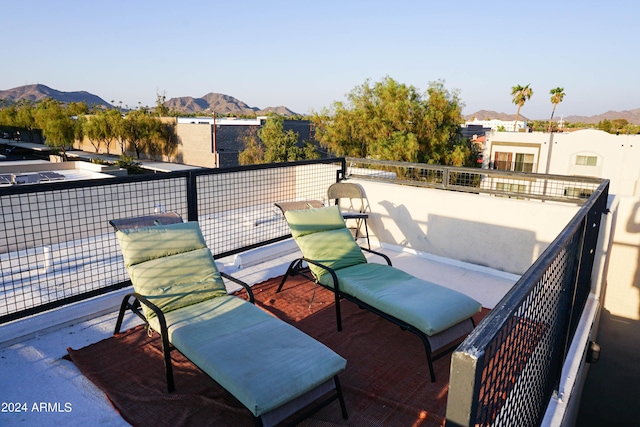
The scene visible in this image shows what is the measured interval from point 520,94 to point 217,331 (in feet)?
155

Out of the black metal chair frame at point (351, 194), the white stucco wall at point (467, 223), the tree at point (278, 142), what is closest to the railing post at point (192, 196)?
the black metal chair frame at point (351, 194)

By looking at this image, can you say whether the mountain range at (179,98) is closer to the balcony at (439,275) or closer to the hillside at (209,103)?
the hillside at (209,103)

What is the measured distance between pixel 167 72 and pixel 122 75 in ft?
40.7

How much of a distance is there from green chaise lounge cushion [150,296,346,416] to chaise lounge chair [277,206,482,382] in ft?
2.88

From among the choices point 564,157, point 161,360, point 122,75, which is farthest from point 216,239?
point 122,75

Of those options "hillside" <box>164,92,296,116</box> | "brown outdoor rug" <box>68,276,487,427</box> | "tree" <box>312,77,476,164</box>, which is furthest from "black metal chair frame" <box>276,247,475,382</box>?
"hillside" <box>164,92,296,116</box>

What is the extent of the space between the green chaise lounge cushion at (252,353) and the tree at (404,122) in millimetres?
23201

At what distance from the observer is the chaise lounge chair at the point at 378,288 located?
321cm

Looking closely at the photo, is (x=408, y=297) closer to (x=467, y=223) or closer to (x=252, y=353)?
(x=252, y=353)

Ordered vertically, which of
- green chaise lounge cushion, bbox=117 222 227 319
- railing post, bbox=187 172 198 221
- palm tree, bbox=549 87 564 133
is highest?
palm tree, bbox=549 87 564 133

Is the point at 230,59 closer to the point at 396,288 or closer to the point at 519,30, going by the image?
the point at 519,30

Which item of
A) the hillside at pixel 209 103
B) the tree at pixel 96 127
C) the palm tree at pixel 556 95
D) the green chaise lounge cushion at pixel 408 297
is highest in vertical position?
the hillside at pixel 209 103

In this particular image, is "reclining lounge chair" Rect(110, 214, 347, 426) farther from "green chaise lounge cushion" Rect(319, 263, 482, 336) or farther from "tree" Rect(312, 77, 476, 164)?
"tree" Rect(312, 77, 476, 164)

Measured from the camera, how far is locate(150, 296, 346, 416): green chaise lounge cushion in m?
2.26
